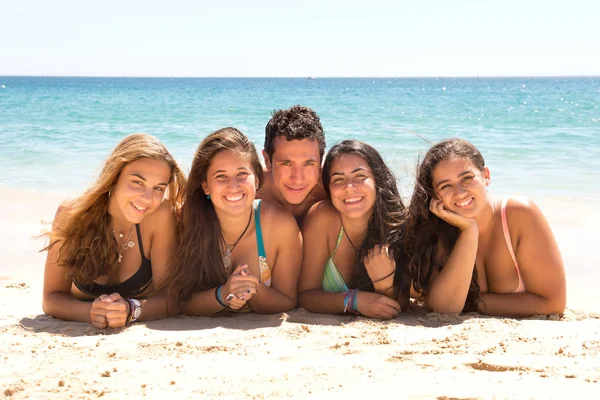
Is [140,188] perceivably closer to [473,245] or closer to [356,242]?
[356,242]

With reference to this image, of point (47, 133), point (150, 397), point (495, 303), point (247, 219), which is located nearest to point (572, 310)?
point (495, 303)

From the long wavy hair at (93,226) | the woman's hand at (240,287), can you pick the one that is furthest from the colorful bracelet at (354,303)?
the long wavy hair at (93,226)

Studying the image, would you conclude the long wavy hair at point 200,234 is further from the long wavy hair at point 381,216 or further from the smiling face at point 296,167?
the long wavy hair at point 381,216

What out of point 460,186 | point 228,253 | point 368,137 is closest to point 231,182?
point 228,253

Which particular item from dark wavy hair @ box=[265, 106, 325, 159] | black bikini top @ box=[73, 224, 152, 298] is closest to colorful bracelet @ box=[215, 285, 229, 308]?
black bikini top @ box=[73, 224, 152, 298]

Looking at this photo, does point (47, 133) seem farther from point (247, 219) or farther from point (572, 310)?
point (572, 310)

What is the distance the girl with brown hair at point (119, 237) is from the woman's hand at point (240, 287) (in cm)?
47

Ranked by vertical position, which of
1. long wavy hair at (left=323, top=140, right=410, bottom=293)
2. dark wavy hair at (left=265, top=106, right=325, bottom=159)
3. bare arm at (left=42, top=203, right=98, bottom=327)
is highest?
dark wavy hair at (left=265, top=106, right=325, bottom=159)

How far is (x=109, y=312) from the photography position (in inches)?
146

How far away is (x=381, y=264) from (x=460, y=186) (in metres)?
0.70

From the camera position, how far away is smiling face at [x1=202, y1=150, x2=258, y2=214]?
4.02m

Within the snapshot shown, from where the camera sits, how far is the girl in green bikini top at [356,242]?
4059 millimetres

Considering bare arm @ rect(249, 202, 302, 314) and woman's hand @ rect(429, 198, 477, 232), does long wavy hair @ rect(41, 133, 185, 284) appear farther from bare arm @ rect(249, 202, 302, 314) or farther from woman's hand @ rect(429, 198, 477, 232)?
woman's hand @ rect(429, 198, 477, 232)

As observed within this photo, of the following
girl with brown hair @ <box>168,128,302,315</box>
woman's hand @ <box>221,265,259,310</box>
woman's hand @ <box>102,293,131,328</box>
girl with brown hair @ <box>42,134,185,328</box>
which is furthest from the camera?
girl with brown hair @ <box>168,128,302,315</box>
